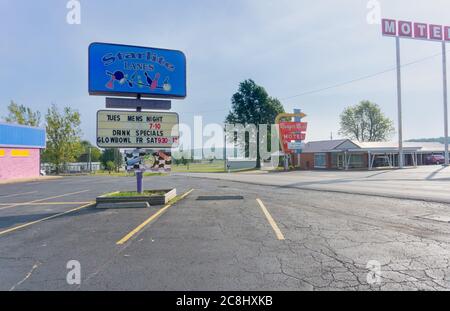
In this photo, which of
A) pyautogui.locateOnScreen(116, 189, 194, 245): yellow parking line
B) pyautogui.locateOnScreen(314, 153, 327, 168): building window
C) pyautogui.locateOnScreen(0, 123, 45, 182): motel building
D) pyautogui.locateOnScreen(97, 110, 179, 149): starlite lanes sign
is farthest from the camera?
pyautogui.locateOnScreen(314, 153, 327, 168): building window

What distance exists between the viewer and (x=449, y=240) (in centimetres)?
529

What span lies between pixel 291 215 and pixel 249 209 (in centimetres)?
149

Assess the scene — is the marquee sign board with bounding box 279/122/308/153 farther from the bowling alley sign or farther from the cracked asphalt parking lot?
the cracked asphalt parking lot

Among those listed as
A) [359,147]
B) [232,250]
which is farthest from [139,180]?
[359,147]

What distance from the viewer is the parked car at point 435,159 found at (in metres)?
47.6

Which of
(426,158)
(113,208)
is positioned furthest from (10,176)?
(426,158)

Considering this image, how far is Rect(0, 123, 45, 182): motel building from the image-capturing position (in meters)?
29.0

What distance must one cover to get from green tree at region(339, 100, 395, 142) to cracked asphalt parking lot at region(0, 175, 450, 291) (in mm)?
74575

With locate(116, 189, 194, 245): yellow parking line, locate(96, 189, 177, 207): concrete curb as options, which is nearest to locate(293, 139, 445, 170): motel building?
locate(96, 189, 177, 207): concrete curb

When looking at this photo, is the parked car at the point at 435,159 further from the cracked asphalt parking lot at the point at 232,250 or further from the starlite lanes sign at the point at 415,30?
the cracked asphalt parking lot at the point at 232,250

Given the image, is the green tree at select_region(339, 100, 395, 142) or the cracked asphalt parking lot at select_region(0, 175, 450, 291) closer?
the cracked asphalt parking lot at select_region(0, 175, 450, 291)

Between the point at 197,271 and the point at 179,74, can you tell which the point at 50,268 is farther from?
the point at 179,74

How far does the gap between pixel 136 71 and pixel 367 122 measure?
253ft
